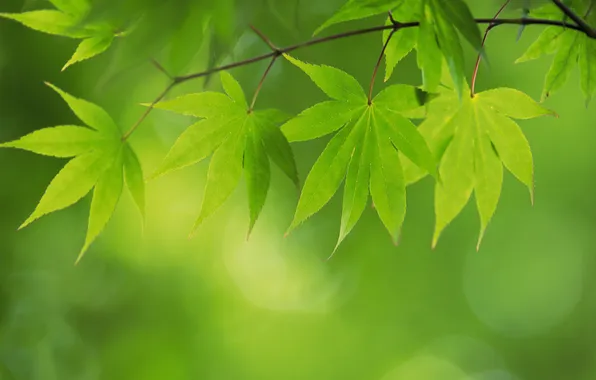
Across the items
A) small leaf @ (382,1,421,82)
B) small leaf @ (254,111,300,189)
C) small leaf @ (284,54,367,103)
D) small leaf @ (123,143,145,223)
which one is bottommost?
small leaf @ (123,143,145,223)

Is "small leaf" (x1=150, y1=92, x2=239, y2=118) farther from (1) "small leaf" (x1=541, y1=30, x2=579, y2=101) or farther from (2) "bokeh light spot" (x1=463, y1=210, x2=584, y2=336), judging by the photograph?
(2) "bokeh light spot" (x1=463, y1=210, x2=584, y2=336)

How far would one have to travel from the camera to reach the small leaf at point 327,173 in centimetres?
52

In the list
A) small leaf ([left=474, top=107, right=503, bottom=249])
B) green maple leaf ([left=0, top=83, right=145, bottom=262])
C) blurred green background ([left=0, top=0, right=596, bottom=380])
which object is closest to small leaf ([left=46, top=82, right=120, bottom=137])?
green maple leaf ([left=0, top=83, right=145, bottom=262])

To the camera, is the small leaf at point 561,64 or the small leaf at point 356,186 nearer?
the small leaf at point 356,186

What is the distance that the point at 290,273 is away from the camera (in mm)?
3736

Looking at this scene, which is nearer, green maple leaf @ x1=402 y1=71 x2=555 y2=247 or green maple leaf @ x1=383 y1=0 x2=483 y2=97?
green maple leaf @ x1=383 y1=0 x2=483 y2=97

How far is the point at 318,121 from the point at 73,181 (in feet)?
0.74

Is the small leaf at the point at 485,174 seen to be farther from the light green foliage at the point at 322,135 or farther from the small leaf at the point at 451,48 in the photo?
the small leaf at the point at 451,48

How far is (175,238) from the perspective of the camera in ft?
10.8

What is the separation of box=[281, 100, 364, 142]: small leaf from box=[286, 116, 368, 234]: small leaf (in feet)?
0.04

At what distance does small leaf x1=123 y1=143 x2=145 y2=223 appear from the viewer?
21.5 inches

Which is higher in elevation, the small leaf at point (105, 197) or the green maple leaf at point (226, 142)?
the green maple leaf at point (226, 142)

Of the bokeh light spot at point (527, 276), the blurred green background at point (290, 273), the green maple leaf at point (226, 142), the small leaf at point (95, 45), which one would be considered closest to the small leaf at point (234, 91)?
the green maple leaf at point (226, 142)

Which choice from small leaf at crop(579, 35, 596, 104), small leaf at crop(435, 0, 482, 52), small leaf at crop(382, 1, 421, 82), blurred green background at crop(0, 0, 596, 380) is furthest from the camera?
blurred green background at crop(0, 0, 596, 380)
